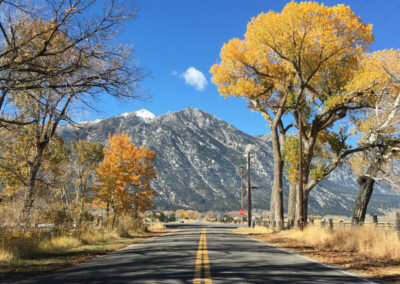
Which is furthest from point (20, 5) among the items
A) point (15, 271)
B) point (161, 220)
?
point (161, 220)

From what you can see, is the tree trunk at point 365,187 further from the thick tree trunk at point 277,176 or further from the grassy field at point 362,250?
the thick tree trunk at point 277,176

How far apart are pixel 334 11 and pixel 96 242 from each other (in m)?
18.7

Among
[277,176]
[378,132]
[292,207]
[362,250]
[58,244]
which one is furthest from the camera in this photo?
[292,207]

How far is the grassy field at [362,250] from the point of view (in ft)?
31.4

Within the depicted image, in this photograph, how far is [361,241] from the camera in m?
13.6

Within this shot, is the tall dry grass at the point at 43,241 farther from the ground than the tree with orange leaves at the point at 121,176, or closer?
closer

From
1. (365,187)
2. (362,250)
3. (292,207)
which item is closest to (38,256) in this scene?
(362,250)

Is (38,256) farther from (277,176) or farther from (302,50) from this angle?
(277,176)

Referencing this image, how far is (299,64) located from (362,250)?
12663mm

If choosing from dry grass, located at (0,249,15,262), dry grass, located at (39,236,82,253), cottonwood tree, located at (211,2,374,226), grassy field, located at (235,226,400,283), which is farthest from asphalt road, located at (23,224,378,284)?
cottonwood tree, located at (211,2,374,226)

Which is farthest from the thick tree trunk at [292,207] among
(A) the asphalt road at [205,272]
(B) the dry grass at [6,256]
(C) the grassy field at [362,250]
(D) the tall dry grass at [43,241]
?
(B) the dry grass at [6,256]

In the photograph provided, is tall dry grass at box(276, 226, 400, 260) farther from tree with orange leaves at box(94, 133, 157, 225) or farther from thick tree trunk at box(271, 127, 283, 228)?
tree with orange leaves at box(94, 133, 157, 225)

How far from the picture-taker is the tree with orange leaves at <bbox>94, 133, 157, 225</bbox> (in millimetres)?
28938

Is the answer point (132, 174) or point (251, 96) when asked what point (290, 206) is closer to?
point (251, 96)
